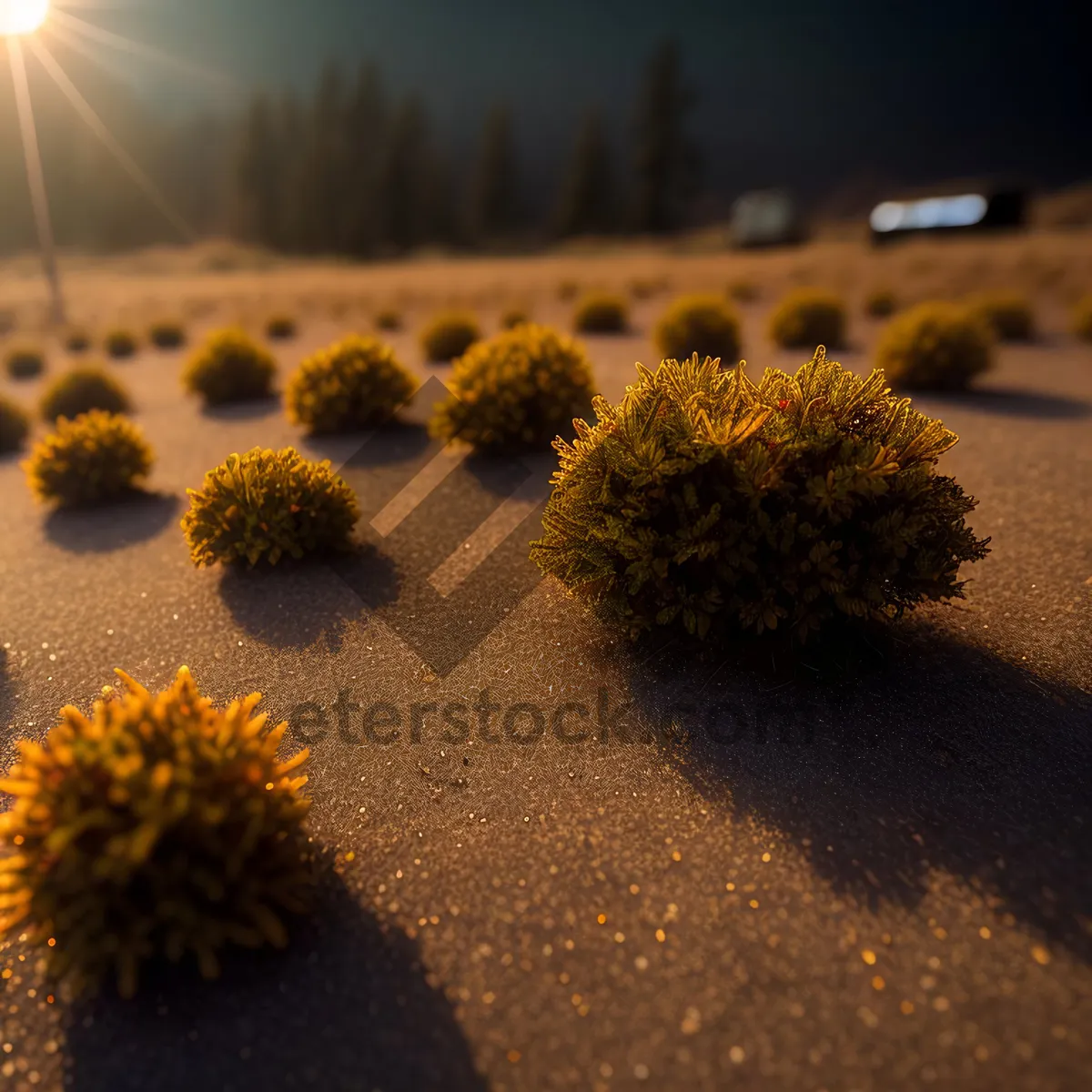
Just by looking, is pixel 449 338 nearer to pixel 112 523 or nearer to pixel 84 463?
pixel 84 463

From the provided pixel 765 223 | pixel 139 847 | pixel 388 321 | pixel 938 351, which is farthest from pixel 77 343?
pixel 765 223

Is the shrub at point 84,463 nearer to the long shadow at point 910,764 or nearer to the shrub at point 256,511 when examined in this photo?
the shrub at point 256,511

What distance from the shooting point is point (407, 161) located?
48250 millimetres

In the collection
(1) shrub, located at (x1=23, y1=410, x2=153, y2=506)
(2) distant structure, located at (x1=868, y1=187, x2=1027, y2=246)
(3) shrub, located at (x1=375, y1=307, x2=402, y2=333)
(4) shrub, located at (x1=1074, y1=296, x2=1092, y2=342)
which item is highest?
(2) distant structure, located at (x1=868, y1=187, x2=1027, y2=246)

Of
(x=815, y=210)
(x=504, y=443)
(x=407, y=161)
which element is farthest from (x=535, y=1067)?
(x=815, y=210)

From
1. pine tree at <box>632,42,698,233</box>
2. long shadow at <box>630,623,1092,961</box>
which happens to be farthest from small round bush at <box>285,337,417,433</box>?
pine tree at <box>632,42,698,233</box>

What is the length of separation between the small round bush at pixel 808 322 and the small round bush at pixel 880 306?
315 centimetres

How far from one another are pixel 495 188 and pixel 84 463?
169 feet

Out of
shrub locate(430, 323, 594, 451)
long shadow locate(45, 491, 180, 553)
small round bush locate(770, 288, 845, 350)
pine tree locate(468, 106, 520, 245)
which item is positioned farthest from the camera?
pine tree locate(468, 106, 520, 245)

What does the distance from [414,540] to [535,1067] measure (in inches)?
178

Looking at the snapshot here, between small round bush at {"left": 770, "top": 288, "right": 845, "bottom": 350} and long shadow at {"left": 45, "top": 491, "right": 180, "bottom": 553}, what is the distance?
10623 millimetres

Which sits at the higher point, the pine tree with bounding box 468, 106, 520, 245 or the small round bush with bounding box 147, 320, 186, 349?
the pine tree with bounding box 468, 106, 520, 245

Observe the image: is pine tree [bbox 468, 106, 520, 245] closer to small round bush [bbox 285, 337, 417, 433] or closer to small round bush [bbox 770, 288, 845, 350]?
small round bush [bbox 770, 288, 845, 350]

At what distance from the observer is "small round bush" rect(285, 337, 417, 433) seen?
364 inches
